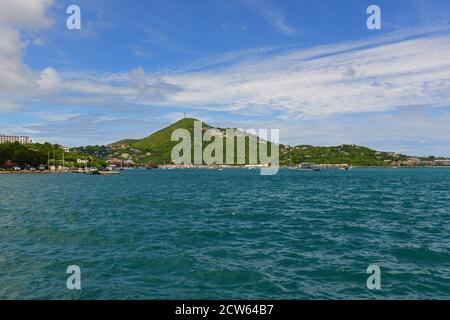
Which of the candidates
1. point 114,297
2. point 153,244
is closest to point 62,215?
point 153,244

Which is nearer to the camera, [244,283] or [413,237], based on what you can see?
[244,283]

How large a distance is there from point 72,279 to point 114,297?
391 centimetres

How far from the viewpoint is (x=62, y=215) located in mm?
48625

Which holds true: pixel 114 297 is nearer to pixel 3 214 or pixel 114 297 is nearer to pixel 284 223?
pixel 284 223

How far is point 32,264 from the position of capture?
24969 millimetres

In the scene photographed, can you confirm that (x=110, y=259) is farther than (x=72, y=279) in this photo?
Yes

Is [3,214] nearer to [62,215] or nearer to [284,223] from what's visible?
[62,215]

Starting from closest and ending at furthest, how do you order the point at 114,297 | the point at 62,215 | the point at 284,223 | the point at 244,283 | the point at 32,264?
the point at 114,297 < the point at 244,283 < the point at 32,264 < the point at 284,223 < the point at 62,215

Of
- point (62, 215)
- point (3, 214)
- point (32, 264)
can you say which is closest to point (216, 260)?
point (32, 264)
